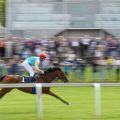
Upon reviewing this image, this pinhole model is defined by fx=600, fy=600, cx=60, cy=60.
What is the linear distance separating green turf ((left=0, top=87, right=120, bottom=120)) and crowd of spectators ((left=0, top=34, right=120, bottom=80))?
8.48ft

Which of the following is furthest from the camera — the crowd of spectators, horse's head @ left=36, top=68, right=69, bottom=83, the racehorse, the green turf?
the crowd of spectators

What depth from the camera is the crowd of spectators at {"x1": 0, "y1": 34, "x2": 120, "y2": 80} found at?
66.5 feet

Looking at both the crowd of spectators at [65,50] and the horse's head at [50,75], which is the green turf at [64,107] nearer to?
the horse's head at [50,75]

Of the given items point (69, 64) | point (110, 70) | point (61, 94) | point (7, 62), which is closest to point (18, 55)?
point (7, 62)

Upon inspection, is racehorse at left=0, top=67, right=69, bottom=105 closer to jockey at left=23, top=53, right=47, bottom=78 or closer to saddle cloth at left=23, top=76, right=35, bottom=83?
saddle cloth at left=23, top=76, right=35, bottom=83

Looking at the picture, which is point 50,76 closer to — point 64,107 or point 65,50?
point 64,107

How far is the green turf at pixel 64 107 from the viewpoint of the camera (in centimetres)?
1105

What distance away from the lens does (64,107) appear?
504 inches

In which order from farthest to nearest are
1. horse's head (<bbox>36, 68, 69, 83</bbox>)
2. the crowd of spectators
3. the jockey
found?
1. the crowd of spectators
2. the jockey
3. horse's head (<bbox>36, 68, 69, 83</bbox>)

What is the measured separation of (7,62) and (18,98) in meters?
5.23

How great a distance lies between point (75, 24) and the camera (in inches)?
961

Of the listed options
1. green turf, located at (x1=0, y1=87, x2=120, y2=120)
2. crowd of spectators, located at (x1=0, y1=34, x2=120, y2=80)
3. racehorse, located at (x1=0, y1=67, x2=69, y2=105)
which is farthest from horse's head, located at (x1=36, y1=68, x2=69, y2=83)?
crowd of spectators, located at (x1=0, y1=34, x2=120, y2=80)

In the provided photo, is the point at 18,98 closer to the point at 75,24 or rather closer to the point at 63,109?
the point at 63,109

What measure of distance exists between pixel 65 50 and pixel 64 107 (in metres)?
8.44
